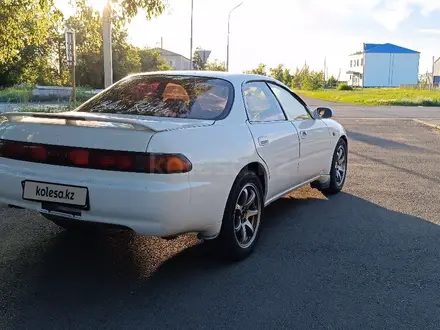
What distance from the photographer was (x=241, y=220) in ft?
13.9

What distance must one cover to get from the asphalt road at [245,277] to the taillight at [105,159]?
2.81ft

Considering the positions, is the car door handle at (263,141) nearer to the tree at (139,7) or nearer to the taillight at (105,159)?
the taillight at (105,159)

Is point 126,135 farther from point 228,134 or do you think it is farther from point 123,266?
point 123,266

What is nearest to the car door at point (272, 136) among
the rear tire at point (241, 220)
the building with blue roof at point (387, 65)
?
the rear tire at point (241, 220)

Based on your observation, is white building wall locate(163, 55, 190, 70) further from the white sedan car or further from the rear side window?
the white sedan car

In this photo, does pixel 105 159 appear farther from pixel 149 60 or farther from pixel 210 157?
pixel 149 60

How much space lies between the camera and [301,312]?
3.26m

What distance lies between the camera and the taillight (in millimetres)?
3350

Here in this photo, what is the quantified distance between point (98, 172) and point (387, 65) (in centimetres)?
11213

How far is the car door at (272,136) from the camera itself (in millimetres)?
4469

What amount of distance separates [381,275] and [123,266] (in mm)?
1981

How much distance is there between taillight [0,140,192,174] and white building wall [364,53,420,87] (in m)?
109

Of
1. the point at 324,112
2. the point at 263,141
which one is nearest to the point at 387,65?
the point at 324,112

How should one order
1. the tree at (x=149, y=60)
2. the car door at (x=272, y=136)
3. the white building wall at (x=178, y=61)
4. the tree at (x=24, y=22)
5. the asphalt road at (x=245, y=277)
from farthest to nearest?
the white building wall at (x=178, y=61) → the tree at (x=149, y=60) → the tree at (x=24, y=22) → the car door at (x=272, y=136) → the asphalt road at (x=245, y=277)
